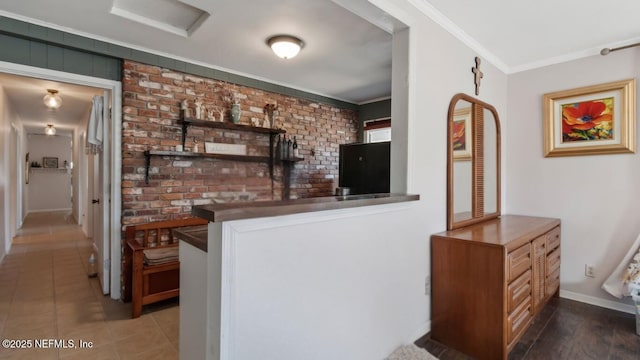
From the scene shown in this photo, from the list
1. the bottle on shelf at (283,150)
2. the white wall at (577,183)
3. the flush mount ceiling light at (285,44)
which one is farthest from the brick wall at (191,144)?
the white wall at (577,183)

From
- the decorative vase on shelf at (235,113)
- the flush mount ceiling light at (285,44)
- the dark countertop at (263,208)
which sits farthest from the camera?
the decorative vase on shelf at (235,113)

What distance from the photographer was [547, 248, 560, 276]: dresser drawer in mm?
2598

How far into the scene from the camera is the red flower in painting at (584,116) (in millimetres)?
2731

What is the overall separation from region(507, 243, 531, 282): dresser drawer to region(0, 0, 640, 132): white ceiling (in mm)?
1654

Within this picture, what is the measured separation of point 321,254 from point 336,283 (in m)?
0.20

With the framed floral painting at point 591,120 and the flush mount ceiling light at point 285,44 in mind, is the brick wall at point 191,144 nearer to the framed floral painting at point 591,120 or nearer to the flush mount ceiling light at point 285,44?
the flush mount ceiling light at point 285,44

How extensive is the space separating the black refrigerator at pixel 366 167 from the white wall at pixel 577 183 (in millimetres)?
1515

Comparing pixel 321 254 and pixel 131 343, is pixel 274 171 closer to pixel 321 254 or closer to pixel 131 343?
pixel 131 343

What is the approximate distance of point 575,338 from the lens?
2.19m

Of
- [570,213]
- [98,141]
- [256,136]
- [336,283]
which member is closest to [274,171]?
[256,136]

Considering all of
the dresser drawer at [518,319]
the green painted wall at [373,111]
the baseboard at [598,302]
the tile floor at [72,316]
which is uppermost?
the green painted wall at [373,111]

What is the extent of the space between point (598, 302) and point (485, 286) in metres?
1.75

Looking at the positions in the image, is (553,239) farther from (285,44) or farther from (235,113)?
(235,113)

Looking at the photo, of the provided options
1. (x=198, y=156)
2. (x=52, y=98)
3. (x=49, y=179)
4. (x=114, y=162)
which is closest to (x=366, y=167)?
(x=198, y=156)
